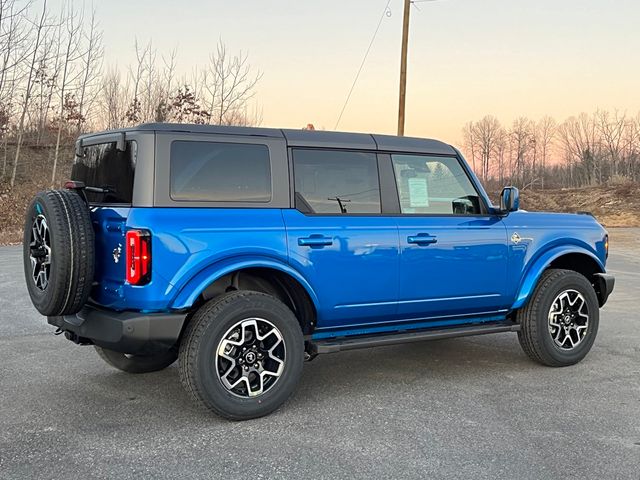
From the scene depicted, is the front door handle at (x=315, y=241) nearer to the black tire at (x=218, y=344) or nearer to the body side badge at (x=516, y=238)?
the black tire at (x=218, y=344)

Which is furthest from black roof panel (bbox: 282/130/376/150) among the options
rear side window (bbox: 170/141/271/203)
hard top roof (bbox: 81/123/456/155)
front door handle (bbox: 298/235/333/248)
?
front door handle (bbox: 298/235/333/248)

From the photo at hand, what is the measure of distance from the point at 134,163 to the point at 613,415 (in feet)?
11.9

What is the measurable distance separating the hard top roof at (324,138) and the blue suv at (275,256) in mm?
13

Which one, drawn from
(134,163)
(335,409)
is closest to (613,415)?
(335,409)

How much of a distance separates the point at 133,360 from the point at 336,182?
7.33 ft

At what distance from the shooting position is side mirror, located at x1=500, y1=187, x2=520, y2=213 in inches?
204

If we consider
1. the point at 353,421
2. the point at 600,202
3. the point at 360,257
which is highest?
the point at 600,202

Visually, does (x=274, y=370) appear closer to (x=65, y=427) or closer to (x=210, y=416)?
(x=210, y=416)

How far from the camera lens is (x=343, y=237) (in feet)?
14.8

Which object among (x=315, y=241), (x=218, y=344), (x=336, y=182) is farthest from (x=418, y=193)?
(x=218, y=344)

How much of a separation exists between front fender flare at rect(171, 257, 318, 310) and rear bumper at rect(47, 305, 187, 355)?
11 centimetres

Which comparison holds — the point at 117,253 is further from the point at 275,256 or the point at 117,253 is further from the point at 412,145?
the point at 412,145

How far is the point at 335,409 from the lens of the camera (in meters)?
4.36

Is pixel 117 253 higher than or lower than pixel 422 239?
lower
